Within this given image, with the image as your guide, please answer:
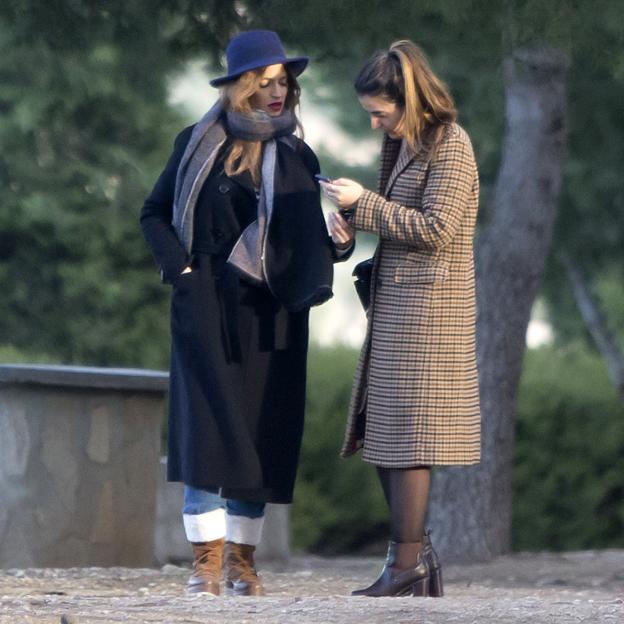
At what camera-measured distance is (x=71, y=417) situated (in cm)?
621

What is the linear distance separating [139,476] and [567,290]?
8.20 m

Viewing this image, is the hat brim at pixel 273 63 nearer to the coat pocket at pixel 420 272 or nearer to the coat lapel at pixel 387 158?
the coat lapel at pixel 387 158

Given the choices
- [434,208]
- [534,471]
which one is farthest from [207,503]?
[534,471]

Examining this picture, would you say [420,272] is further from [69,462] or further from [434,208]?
[69,462]

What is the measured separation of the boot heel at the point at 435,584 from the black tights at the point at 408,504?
0.12 metres

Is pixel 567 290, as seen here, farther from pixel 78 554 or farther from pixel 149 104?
pixel 78 554

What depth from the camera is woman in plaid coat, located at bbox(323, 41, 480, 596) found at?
180 inches

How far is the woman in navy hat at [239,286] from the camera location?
470cm

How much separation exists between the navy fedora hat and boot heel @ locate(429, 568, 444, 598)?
63.3 inches

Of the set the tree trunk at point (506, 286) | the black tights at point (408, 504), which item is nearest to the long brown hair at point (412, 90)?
the black tights at point (408, 504)

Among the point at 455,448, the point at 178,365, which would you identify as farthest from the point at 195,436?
the point at 455,448

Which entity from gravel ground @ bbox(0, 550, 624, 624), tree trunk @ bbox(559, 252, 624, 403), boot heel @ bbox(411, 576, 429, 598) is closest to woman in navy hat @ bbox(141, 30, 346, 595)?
gravel ground @ bbox(0, 550, 624, 624)

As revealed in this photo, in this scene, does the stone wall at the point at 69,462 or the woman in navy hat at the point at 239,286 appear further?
the stone wall at the point at 69,462

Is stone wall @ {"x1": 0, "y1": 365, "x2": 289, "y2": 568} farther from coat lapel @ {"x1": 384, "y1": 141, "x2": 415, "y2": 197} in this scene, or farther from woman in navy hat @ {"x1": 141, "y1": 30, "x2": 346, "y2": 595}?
coat lapel @ {"x1": 384, "y1": 141, "x2": 415, "y2": 197}
